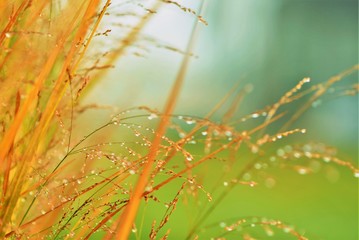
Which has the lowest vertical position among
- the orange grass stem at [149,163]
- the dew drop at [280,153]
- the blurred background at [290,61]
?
the orange grass stem at [149,163]

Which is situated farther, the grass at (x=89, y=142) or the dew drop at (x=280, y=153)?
the dew drop at (x=280, y=153)

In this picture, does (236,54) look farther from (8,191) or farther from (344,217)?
(8,191)

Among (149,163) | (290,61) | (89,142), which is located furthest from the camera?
(290,61)

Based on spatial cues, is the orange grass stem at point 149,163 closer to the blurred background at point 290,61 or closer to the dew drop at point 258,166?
the dew drop at point 258,166

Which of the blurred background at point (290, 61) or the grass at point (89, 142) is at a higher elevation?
the blurred background at point (290, 61)

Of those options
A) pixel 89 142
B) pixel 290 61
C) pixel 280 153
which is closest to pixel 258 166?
pixel 280 153

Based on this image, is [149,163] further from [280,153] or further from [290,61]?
[290,61]

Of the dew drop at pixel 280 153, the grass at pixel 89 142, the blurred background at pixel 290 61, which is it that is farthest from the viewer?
the blurred background at pixel 290 61

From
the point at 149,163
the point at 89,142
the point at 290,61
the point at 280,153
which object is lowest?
the point at 149,163

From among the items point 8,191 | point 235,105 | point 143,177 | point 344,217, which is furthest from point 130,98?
point 344,217

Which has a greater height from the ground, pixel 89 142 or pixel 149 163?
pixel 89 142

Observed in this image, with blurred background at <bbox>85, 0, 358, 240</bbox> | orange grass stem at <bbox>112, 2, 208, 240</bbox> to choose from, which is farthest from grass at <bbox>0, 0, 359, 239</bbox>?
blurred background at <bbox>85, 0, 358, 240</bbox>

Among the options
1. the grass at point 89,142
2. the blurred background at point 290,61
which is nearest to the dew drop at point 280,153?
the grass at point 89,142
